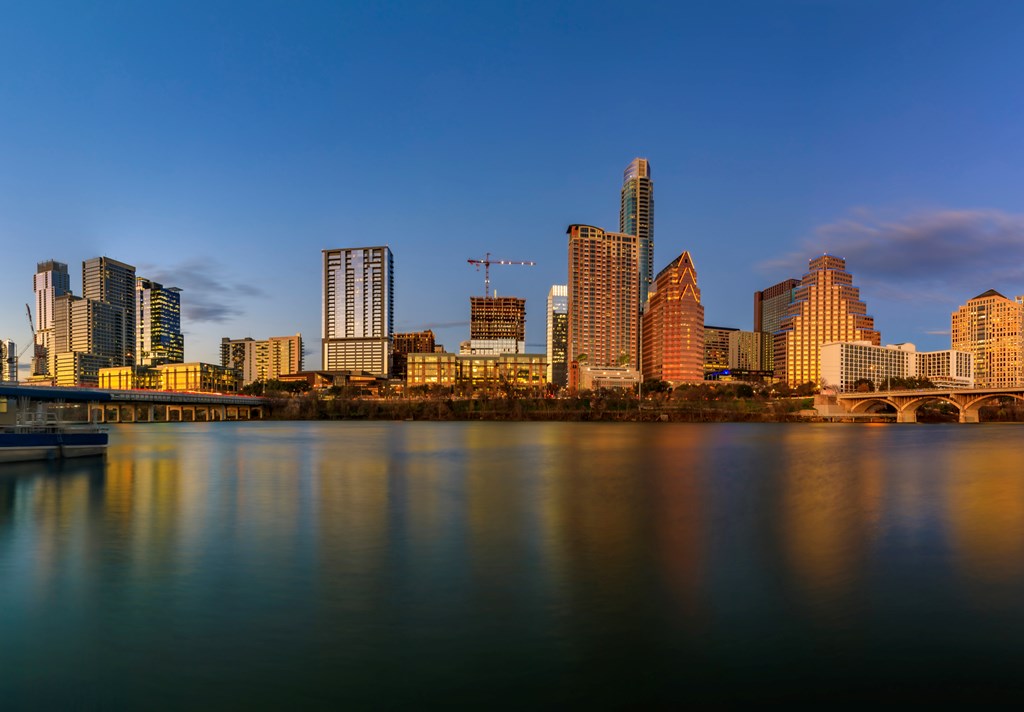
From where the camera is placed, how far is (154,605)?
13.0m

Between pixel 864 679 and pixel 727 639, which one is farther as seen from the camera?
pixel 727 639

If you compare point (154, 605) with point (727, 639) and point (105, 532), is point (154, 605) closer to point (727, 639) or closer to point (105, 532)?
point (105, 532)

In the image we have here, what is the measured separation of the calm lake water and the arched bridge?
485 feet

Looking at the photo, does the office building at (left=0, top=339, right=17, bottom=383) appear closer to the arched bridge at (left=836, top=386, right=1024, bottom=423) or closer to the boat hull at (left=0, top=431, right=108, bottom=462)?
the boat hull at (left=0, top=431, right=108, bottom=462)

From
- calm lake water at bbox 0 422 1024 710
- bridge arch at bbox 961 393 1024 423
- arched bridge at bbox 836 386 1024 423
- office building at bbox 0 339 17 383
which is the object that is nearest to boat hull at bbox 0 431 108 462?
calm lake water at bbox 0 422 1024 710

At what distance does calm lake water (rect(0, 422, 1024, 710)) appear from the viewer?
30.1 feet

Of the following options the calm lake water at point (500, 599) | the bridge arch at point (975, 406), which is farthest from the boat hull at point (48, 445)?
the bridge arch at point (975, 406)

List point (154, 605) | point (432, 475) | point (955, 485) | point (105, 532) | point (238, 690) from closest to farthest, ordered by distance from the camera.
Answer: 1. point (238, 690)
2. point (154, 605)
3. point (105, 532)
4. point (955, 485)
5. point (432, 475)

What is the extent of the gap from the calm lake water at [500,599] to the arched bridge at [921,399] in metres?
148

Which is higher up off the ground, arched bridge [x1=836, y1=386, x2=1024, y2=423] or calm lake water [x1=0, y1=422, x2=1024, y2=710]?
calm lake water [x1=0, y1=422, x2=1024, y2=710]

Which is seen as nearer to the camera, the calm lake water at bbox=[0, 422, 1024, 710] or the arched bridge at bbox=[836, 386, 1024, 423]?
the calm lake water at bbox=[0, 422, 1024, 710]

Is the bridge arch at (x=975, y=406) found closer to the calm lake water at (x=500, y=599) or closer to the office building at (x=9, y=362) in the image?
the calm lake water at (x=500, y=599)

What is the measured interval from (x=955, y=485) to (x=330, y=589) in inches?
1459

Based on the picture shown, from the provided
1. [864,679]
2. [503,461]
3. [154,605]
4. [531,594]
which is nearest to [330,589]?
[154,605]
